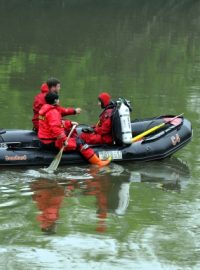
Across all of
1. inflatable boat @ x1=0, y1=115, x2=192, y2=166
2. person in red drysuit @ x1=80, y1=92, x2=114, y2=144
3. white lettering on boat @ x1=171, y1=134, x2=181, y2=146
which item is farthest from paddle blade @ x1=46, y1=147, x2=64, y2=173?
white lettering on boat @ x1=171, y1=134, x2=181, y2=146

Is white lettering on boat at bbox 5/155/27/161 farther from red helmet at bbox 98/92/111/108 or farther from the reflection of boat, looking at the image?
the reflection of boat

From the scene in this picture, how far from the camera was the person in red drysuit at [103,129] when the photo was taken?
368 inches

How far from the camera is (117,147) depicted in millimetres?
9352

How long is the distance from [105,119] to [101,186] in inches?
51.5

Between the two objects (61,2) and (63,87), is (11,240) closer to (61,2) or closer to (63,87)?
(63,87)

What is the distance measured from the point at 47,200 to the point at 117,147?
6.23ft

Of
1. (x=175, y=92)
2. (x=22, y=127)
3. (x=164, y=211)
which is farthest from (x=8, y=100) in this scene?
(x=164, y=211)

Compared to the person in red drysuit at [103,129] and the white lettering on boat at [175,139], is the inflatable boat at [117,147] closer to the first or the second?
the white lettering on boat at [175,139]

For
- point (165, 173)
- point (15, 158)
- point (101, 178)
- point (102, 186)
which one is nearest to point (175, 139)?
point (165, 173)

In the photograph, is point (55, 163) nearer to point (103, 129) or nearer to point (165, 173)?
point (103, 129)

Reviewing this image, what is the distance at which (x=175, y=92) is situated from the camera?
15.3 meters

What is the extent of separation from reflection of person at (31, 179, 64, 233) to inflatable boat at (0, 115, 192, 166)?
2.01 feet


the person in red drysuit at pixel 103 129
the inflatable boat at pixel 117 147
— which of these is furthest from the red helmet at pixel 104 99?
the inflatable boat at pixel 117 147

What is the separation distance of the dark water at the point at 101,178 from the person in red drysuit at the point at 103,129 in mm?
483
